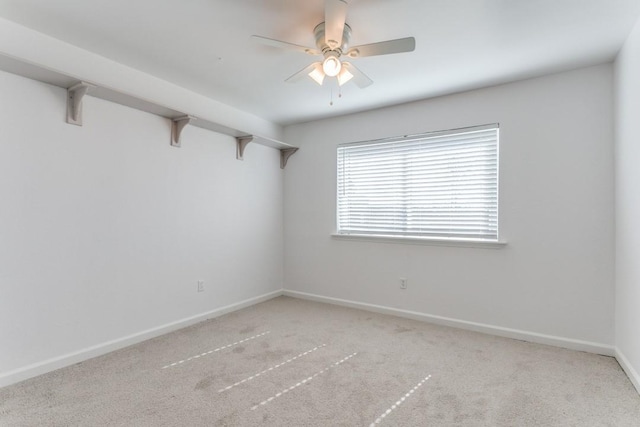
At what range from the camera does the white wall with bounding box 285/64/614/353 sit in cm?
271

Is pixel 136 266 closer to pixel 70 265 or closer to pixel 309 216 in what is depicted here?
pixel 70 265

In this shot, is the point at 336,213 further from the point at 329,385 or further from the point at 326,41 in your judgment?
the point at 326,41

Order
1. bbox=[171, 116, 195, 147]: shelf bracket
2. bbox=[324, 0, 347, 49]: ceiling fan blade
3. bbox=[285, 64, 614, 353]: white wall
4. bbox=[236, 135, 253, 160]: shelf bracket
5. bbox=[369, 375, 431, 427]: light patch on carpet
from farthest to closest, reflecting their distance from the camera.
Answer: bbox=[236, 135, 253, 160]: shelf bracket
bbox=[171, 116, 195, 147]: shelf bracket
bbox=[285, 64, 614, 353]: white wall
bbox=[369, 375, 431, 427]: light patch on carpet
bbox=[324, 0, 347, 49]: ceiling fan blade

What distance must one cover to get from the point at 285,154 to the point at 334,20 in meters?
2.78

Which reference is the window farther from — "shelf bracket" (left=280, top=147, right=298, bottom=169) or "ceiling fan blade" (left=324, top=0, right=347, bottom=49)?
"ceiling fan blade" (left=324, top=0, right=347, bottom=49)

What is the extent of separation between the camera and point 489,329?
10.4ft

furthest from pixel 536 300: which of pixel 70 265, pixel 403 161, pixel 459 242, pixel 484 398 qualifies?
pixel 70 265

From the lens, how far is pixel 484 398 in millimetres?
2057

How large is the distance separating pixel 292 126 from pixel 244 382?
130 inches

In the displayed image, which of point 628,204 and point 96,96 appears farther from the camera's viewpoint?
point 96,96

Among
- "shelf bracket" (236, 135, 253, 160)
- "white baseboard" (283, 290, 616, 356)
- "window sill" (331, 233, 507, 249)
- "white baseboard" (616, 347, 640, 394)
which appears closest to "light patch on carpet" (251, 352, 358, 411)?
"white baseboard" (283, 290, 616, 356)

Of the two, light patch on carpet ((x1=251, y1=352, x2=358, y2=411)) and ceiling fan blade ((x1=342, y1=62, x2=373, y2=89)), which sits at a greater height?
ceiling fan blade ((x1=342, y1=62, x2=373, y2=89))

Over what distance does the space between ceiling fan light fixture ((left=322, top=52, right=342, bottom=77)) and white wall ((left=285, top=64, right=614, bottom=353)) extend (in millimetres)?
1716

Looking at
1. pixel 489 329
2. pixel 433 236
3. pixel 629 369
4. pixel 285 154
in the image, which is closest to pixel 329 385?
pixel 489 329
